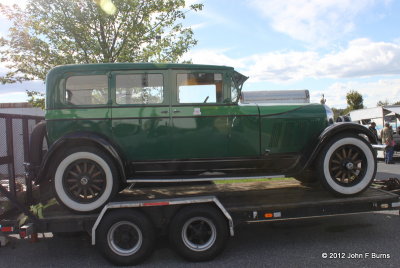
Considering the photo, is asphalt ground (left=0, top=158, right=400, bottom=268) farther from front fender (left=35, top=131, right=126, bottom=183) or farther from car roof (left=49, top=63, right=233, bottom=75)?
car roof (left=49, top=63, right=233, bottom=75)

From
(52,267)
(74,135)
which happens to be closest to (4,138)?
(74,135)

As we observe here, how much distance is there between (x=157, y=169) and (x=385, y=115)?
16278 mm

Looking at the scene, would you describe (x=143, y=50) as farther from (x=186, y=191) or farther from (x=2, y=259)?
(x=2, y=259)

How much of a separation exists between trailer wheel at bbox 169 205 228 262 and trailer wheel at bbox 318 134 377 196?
1583 millimetres

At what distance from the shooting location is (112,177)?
4027 mm

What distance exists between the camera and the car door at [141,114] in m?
4.14

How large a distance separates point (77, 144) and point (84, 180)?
47 cm

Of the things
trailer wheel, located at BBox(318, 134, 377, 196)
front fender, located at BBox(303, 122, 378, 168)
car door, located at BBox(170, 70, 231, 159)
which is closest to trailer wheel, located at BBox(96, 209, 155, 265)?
car door, located at BBox(170, 70, 231, 159)

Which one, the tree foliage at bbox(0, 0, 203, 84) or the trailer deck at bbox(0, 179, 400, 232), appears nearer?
the trailer deck at bbox(0, 179, 400, 232)

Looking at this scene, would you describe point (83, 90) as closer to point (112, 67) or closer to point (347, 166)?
point (112, 67)

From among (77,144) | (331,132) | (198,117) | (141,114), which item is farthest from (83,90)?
(331,132)

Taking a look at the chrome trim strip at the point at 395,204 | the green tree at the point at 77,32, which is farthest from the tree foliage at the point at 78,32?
the chrome trim strip at the point at 395,204

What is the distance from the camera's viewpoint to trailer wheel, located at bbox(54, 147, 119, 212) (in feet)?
13.2

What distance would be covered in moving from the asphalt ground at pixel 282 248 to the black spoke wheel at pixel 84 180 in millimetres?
859
